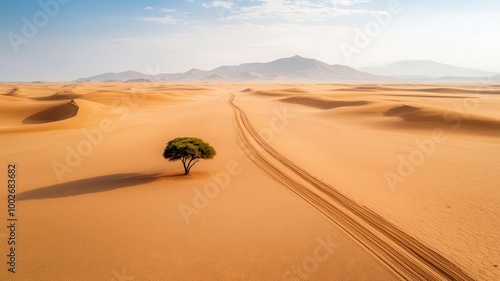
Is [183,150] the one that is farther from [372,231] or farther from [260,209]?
[372,231]

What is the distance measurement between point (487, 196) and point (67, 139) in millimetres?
26130

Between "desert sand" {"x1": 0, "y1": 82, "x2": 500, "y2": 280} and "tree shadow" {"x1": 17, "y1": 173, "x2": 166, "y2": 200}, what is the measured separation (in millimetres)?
83

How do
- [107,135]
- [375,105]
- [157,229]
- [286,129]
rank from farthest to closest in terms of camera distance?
1. [375,105]
2. [286,129]
3. [107,135]
4. [157,229]

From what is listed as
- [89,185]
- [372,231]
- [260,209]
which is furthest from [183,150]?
[372,231]

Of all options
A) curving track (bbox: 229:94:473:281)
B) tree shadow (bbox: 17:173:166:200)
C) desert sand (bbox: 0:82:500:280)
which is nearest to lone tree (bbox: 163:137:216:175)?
desert sand (bbox: 0:82:500:280)

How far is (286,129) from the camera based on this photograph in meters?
26.8

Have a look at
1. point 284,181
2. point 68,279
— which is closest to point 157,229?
point 68,279

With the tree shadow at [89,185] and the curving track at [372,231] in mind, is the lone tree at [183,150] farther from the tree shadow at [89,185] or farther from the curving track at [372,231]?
the curving track at [372,231]

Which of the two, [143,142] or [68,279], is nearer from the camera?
[68,279]

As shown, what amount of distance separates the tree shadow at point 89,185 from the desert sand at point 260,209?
0.08 metres

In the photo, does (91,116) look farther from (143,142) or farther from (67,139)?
(143,142)

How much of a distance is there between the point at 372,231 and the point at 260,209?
3.87 m

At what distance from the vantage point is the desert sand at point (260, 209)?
24.3ft

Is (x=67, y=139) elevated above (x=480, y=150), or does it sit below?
below
